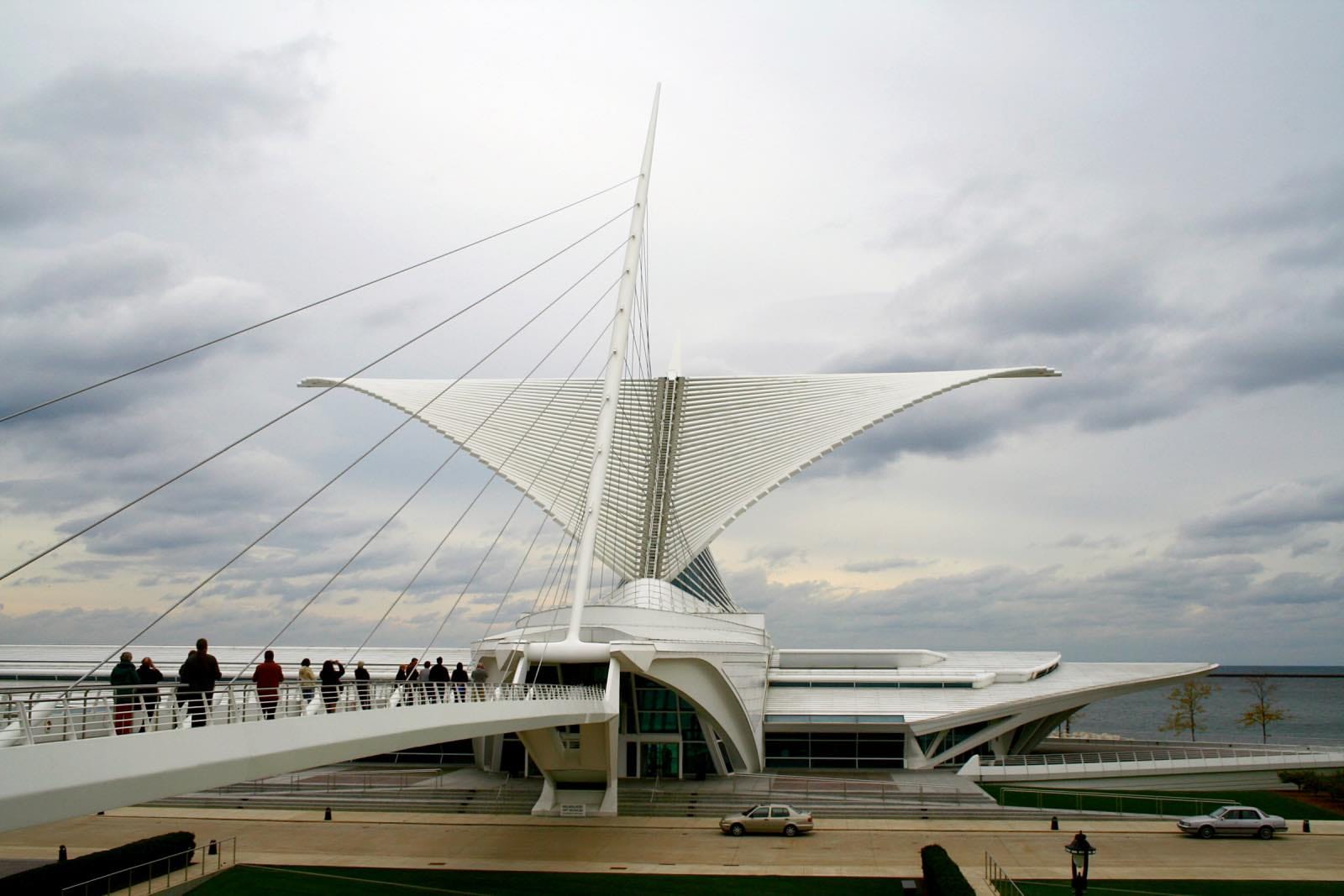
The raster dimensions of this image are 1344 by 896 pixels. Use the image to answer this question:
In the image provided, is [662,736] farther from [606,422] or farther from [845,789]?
[606,422]

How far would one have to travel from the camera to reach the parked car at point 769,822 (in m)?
26.2

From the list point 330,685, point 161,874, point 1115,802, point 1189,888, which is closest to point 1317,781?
point 1115,802

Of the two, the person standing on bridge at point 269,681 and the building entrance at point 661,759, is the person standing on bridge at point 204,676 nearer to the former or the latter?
the person standing on bridge at point 269,681

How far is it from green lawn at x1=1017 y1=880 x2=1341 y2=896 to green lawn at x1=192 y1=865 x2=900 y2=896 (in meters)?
2.80

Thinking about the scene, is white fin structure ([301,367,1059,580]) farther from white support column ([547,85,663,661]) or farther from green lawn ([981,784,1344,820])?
green lawn ([981,784,1344,820])

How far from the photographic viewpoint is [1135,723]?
4879 inches

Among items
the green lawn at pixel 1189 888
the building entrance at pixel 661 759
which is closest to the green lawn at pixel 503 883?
the green lawn at pixel 1189 888

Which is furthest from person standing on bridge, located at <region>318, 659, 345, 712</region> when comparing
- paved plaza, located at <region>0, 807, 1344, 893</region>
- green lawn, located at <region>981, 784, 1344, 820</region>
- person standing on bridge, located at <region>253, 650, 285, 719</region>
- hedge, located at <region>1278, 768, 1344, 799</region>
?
hedge, located at <region>1278, 768, 1344, 799</region>

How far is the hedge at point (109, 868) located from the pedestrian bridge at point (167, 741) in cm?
697

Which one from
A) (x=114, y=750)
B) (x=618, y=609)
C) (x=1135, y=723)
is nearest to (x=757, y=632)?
(x=618, y=609)

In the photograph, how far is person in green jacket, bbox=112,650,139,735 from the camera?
1093 centimetres

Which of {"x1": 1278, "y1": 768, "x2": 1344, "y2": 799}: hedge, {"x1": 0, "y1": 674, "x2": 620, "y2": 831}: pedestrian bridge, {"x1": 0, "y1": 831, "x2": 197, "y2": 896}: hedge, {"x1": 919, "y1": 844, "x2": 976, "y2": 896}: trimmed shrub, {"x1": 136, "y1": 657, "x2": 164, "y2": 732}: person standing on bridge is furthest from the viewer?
{"x1": 1278, "y1": 768, "x2": 1344, "y2": 799}: hedge

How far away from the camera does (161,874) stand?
21469 millimetres

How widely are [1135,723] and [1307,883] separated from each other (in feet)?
368
